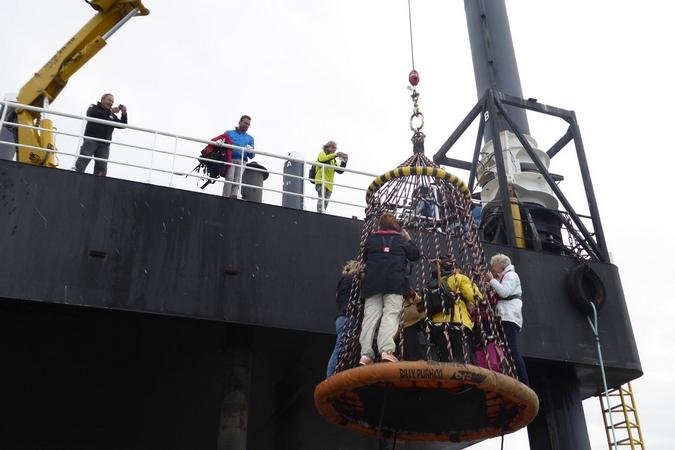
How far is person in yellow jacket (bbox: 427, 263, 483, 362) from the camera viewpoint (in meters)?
7.41

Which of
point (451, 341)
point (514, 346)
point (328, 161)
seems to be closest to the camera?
point (451, 341)

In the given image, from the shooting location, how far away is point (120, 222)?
9523 millimetres

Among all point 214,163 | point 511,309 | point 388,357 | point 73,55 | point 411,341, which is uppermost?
point 73,55

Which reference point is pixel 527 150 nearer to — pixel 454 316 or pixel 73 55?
pixel 454 316

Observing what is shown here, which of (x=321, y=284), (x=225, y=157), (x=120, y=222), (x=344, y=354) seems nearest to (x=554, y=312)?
(x=321, y=284)

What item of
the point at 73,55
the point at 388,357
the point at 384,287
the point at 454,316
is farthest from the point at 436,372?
the point at 73,55

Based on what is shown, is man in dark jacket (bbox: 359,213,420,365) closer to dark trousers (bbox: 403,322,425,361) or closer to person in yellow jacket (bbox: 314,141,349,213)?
dark trousers (bbox: 403,322,425,361)

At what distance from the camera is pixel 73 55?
1330 cm

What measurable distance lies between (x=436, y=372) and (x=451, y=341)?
107 centimetres

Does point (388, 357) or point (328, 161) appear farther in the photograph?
point (328, 161)

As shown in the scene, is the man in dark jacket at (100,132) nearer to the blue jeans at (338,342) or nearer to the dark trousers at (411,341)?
the blue jeans at (338,342)

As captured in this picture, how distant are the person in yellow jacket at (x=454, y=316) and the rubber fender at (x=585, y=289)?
4.47m

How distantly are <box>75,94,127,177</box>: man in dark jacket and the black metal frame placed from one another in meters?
6.79

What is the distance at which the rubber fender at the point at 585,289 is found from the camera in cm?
1145
